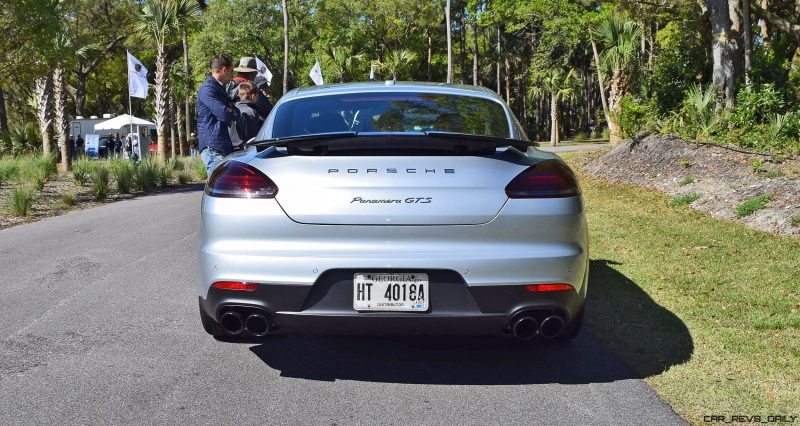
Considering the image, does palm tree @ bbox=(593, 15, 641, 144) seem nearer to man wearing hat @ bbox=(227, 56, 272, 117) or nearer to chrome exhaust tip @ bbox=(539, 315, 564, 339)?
man wearing hat @ bbox=(227, 56, 272, 117)

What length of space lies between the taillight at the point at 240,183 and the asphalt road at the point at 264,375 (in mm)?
1018

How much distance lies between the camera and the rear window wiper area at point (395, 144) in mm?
4270

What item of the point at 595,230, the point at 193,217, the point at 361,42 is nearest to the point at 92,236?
the point at 193,217

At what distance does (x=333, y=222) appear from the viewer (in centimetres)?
412

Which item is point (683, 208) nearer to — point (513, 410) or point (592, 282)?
point (592, 282)

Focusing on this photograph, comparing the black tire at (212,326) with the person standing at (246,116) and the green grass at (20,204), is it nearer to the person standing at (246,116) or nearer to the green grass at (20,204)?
the person standing at (246,116)

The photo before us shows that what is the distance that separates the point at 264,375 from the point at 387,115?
1.75 metres

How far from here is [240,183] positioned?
432 centimetres

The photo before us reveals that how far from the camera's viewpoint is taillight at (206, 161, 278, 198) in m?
4.25

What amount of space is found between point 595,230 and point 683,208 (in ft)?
6.57

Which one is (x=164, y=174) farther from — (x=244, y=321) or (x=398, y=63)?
(x=398, y=63)

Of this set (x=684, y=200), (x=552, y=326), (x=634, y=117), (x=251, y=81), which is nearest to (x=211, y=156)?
(x=251, y=81)

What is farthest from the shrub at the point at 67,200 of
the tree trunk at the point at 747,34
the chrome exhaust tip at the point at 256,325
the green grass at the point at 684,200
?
the tree trunk at the point at 747,34

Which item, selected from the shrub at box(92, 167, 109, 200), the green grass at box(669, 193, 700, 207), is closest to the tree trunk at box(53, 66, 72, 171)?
the shrub at box(92, 167, 109, 200)
